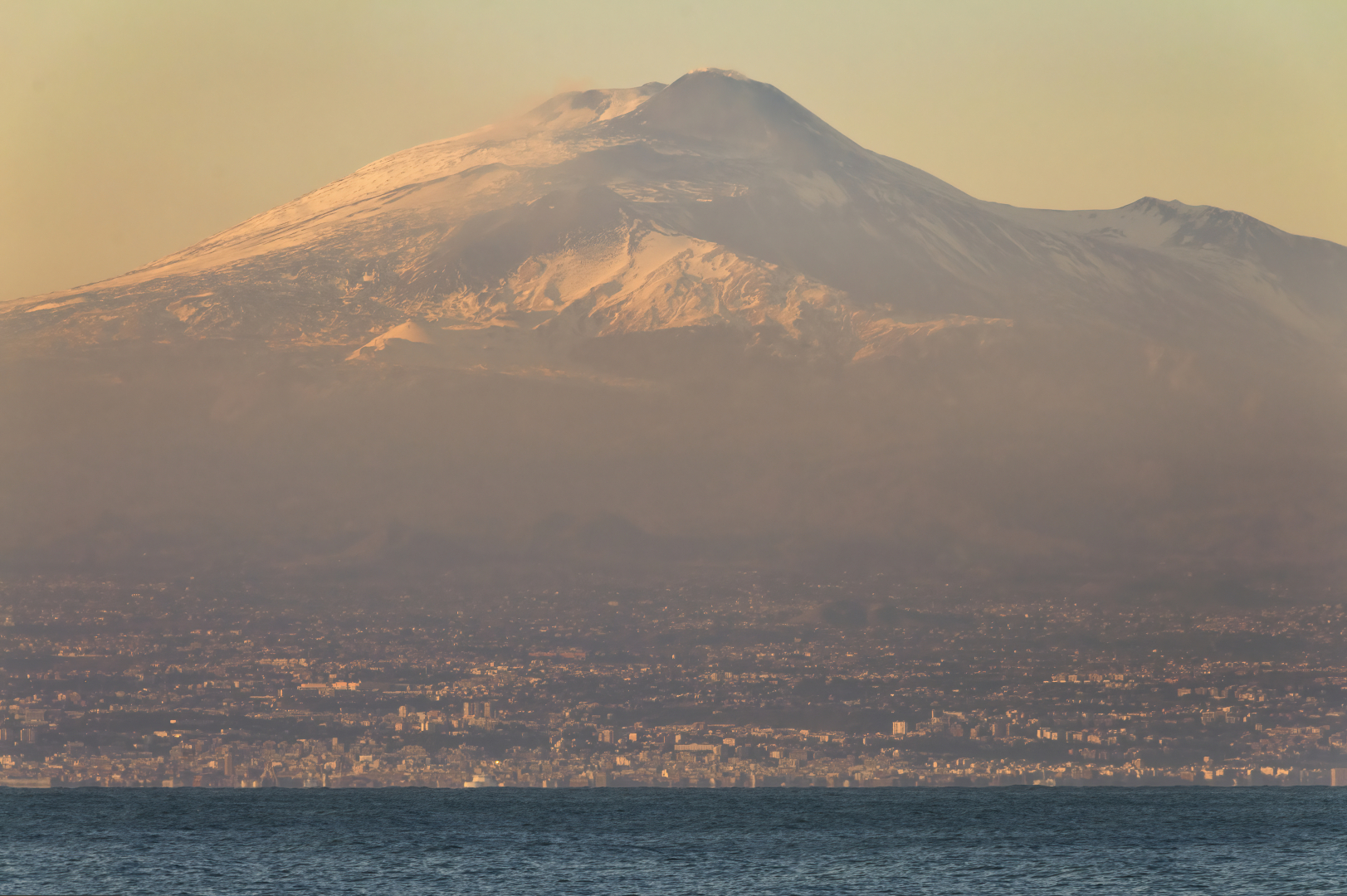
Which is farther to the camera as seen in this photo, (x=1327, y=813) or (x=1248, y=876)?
(x=1327, y=813)

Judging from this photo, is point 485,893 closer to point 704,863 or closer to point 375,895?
point 375,895

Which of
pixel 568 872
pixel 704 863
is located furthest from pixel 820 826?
pixel 568 872

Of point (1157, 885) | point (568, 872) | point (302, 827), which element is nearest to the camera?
point (1157, 885)

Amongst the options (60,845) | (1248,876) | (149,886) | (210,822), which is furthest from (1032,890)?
(210,822)

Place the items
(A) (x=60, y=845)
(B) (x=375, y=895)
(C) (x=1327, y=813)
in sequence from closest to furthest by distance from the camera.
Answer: (B) (x=375, y=895) → (A) (x=60, y=845) → (C) (x=1327, y=813)

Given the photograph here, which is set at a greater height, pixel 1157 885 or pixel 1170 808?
pixel 1157 885

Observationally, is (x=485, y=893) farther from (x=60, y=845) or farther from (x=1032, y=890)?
(x=60, y=845)
